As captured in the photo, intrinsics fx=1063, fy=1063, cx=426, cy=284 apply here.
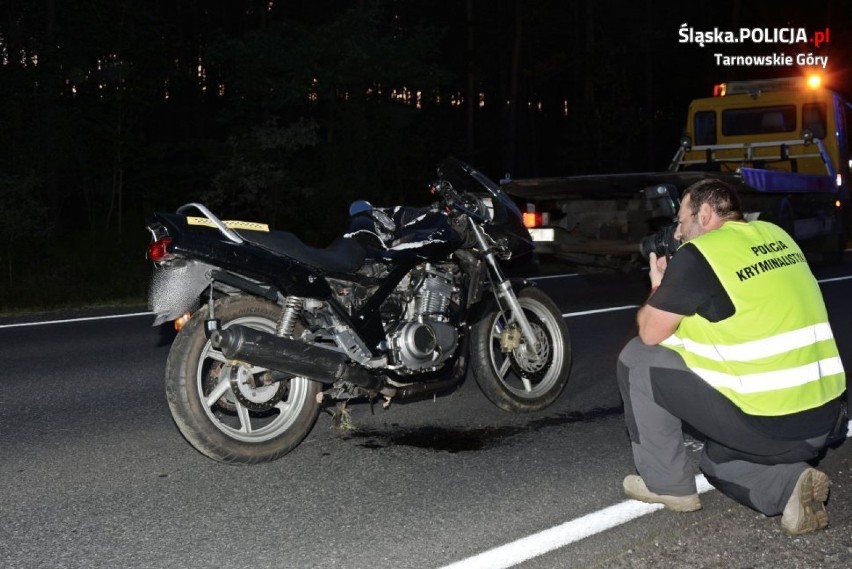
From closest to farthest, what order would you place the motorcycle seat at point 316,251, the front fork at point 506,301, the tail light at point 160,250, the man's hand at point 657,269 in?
the man's hand at point 657,269 → the tail light at point 160,250 → the motorcycle seat at point 316,251 → the front fork at point 506,301

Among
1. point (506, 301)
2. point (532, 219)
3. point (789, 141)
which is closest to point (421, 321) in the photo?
point (506, 301)

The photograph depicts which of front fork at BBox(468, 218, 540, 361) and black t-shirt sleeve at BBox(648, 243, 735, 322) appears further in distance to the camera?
front fork at BBox(468, 218, 540, 361)

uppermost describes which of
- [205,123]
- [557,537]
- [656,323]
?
[205,123]

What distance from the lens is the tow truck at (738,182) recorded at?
41.7 ft

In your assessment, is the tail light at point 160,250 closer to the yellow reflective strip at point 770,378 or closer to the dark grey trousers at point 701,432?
the dark grey trousers at point 701,432

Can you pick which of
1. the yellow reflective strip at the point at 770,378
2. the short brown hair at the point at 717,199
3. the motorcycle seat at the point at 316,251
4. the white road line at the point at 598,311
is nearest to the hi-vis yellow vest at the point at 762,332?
the yellow reflective strip at the point at 770,378

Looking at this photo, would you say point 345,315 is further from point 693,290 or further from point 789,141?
point 789,141

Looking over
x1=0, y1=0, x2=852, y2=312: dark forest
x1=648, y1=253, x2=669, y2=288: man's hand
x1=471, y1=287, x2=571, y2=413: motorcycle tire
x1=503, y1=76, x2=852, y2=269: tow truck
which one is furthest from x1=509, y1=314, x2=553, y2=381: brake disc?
x1=0, y1=0, x2=852, y2=312: dark forest

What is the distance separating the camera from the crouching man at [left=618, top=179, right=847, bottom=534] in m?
4.24

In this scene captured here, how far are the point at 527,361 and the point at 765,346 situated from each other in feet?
8.33

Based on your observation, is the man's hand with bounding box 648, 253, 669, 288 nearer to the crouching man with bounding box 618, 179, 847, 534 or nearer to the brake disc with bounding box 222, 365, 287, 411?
the crouching man with bounding box 618, 179, 847, 534

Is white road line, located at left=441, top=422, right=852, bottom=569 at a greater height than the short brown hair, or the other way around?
the short brown hair

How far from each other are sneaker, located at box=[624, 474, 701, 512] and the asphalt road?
0.04 meters

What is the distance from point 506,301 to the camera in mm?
6582
